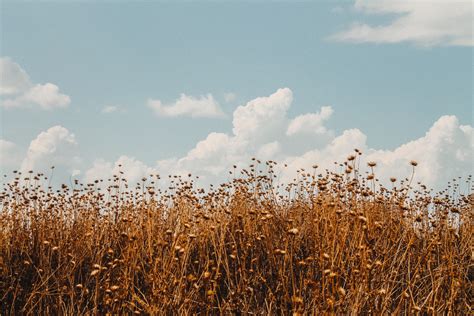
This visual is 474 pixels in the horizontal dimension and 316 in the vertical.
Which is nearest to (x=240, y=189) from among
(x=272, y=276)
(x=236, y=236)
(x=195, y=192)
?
(x=195, y=192)

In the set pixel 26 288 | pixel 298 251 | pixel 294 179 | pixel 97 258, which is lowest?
pixel 26 288

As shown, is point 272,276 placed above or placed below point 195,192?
below

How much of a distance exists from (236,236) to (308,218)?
0.86 metres

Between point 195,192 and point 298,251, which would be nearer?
point 298,251

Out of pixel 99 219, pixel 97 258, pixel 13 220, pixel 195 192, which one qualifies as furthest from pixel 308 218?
pixel 13 220

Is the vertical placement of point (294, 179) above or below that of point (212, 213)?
above

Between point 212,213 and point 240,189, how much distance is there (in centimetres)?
115

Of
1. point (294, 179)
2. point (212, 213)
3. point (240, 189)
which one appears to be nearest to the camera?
point (212, 213)

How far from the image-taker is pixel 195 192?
6289 mm

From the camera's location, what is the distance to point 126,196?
674 centimetres

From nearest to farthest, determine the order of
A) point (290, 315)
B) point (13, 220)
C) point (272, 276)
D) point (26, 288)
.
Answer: point (290, 315), point (272, 276), point (26, 288), point (13, 220)

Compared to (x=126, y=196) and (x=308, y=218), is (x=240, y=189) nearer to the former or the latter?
(x=308, y=218)

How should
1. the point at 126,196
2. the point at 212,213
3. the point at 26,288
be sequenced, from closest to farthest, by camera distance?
the point at 26,288, the point at 212,213, the point at 126,196

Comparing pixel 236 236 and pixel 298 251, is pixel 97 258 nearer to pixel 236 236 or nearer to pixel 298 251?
pixel 236 236
